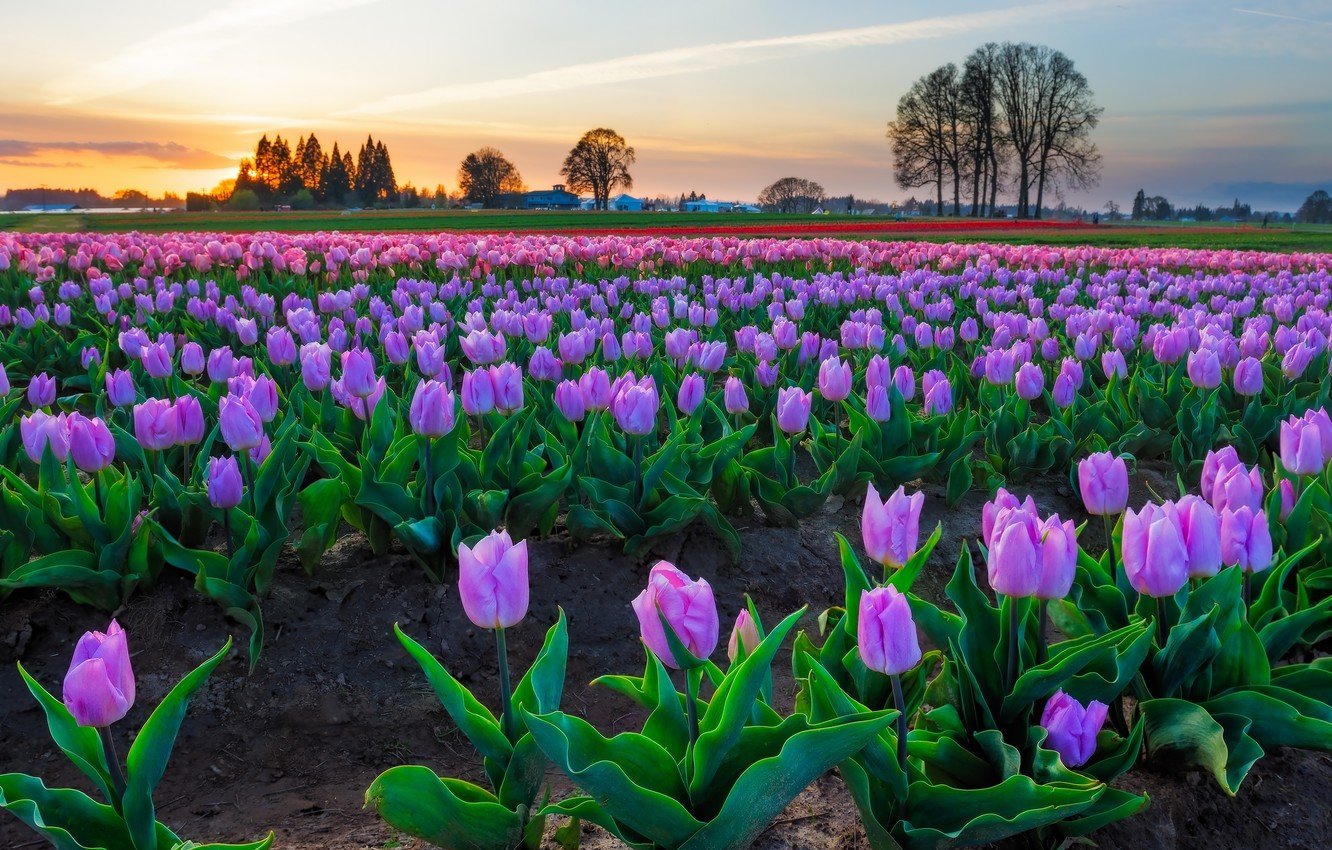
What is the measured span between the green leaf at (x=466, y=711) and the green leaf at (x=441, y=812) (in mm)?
88

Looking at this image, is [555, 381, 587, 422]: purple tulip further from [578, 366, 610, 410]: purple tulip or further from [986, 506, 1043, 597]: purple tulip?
[986, 506, 1043, 597]: purple tulip

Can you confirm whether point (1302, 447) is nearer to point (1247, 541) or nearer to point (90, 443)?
point (1247, 541)

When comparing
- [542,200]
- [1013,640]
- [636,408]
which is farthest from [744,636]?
[542,200]

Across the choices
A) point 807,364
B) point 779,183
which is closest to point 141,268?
point 807,364

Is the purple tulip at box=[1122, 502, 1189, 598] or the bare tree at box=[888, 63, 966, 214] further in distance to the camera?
the bare tree at box=[888, 63, 966, 214]

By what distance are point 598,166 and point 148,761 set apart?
89.9 metres

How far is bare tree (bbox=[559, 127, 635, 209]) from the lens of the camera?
8750cm

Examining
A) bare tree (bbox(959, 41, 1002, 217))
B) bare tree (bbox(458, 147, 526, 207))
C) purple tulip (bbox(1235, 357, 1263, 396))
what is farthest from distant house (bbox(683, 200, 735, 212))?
purple tulip (bbox(1235, 357, 1263, 396))

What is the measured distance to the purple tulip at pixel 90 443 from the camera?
310cm

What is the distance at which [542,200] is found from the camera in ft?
361

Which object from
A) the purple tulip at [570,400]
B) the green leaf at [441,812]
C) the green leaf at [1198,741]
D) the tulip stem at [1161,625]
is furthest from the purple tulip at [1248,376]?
the green leaf at [441,812]

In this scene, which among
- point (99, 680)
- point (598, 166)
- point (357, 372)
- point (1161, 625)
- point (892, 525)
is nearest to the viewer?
point (99, 680)

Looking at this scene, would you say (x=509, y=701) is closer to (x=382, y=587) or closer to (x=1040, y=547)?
(x=1040, y=547)

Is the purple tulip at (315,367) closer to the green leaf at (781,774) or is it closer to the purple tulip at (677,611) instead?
the purple tulip at (677,611)
